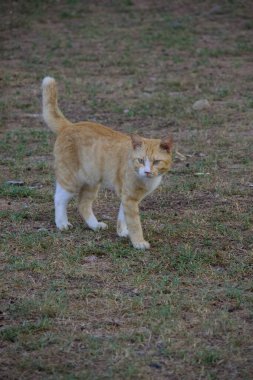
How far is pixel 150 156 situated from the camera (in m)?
6.66

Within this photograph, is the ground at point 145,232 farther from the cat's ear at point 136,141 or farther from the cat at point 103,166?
the cat's ear at point 136,141

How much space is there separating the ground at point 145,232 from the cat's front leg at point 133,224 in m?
0.10

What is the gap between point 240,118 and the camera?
11.5m

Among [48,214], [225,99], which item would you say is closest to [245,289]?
[48,214]

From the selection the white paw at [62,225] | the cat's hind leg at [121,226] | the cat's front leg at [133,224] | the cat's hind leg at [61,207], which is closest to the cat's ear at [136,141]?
the cat's front leg at [133,224]

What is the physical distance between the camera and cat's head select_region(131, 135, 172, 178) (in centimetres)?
664

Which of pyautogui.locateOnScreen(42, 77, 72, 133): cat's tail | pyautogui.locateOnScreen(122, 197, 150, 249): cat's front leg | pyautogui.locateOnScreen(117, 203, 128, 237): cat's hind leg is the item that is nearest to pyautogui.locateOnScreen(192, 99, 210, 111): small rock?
pyautogui.locateOnScreen(42, 77, 72, 133): cat's tail

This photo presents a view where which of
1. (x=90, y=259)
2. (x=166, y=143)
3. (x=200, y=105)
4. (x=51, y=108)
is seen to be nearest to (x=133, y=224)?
(x=90, y=259)

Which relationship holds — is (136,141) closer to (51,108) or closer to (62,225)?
(62,225)

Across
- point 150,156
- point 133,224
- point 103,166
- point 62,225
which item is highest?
point 150,156

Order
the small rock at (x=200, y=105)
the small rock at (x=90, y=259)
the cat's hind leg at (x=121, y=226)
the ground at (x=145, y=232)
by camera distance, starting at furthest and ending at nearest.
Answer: the small rock at (x=200, y=105), the cat's hind leg at (x=121, y=226), the small rock at (x=90, y=259), the ground at (x=145, y=232)

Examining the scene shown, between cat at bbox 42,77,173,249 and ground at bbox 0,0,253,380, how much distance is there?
220 mm

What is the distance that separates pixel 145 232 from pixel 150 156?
86 cm

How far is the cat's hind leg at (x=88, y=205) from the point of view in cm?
750
